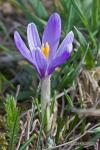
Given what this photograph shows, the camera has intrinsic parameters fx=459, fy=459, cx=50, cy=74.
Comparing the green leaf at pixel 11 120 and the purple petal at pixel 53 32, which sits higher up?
the purple petal at pixel 53 32

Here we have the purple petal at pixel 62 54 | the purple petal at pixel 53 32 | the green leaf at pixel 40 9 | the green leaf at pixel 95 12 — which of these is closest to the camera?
the purple petal at pixel 62 54

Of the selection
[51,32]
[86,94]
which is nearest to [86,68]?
[86,94]

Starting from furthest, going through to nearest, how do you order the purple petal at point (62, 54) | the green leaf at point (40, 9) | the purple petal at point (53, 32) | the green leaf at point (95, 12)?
the green leaf at point (40, 9) → the green leaf at point (95, 12) → the purple petal at point (53, 32) → the purple petal at point (62, 54)

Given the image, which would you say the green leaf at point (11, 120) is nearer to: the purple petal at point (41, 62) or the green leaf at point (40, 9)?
the purple petal at point (41, 62)

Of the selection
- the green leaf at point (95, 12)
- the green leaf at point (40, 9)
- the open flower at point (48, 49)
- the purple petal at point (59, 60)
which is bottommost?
the purple petal at point (59, 60)

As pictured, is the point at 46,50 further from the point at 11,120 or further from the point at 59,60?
the point at 11,120

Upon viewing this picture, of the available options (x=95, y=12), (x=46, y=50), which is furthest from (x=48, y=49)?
(x=95, y=12)

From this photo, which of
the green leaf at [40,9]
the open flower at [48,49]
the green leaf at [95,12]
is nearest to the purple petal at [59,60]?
the open flower at [48,49]
